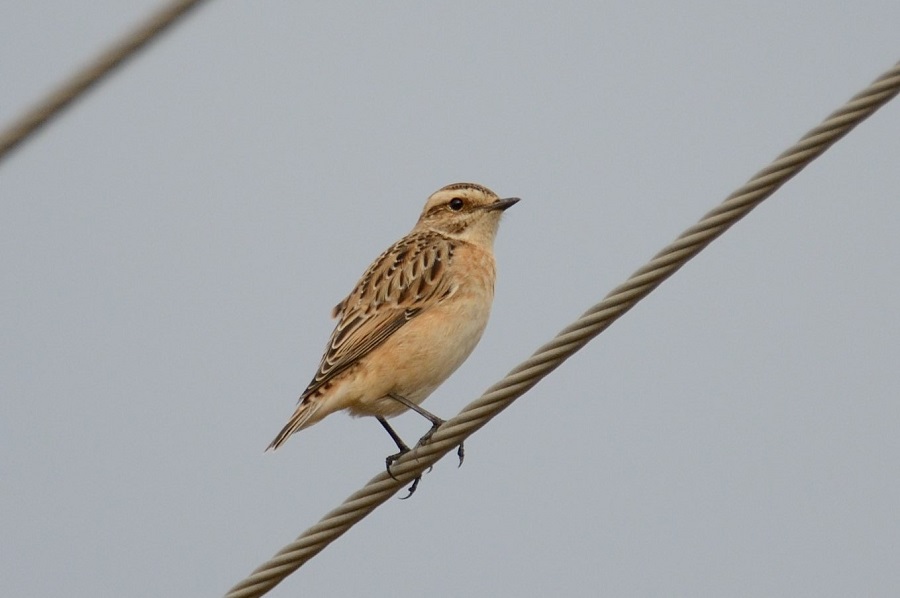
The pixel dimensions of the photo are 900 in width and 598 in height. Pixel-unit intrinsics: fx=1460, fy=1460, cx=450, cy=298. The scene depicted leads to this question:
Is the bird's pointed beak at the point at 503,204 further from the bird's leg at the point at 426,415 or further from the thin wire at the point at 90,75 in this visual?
the thin wire at the point at 90,75

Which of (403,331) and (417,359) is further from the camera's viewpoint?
(403,331)

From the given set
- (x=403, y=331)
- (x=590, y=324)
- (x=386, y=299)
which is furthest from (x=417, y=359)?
(x=590, y=324)

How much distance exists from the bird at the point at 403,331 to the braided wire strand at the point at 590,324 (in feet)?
6.24

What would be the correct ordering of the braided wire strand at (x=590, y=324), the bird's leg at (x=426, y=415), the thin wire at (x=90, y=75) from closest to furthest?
the thin wire at (x=90, y=75) < the braided wire strand at (x=590, y=324) < the bird's leg at (x=426, y=415)

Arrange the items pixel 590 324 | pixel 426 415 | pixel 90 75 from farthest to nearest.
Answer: pixel 426 415
pixel 590 324
pixel 90 75

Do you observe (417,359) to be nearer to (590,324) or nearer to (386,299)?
(386,299)

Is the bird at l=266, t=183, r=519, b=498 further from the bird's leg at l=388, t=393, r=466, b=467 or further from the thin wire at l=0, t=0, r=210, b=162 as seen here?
the thin wire at l=0, t=0, r=210, b=162

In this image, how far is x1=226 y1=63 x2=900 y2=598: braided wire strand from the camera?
Result: 5832 millimetres

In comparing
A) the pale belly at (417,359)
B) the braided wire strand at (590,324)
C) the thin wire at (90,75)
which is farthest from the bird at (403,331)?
the thin wire at (90,75)

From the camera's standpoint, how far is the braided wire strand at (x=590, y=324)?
5.83 metres

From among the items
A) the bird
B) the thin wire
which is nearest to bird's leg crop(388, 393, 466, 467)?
the bird

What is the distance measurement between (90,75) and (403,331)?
5201 millimetres

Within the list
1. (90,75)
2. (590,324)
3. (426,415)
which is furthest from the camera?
(426,415)

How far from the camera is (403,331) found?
984 cm
